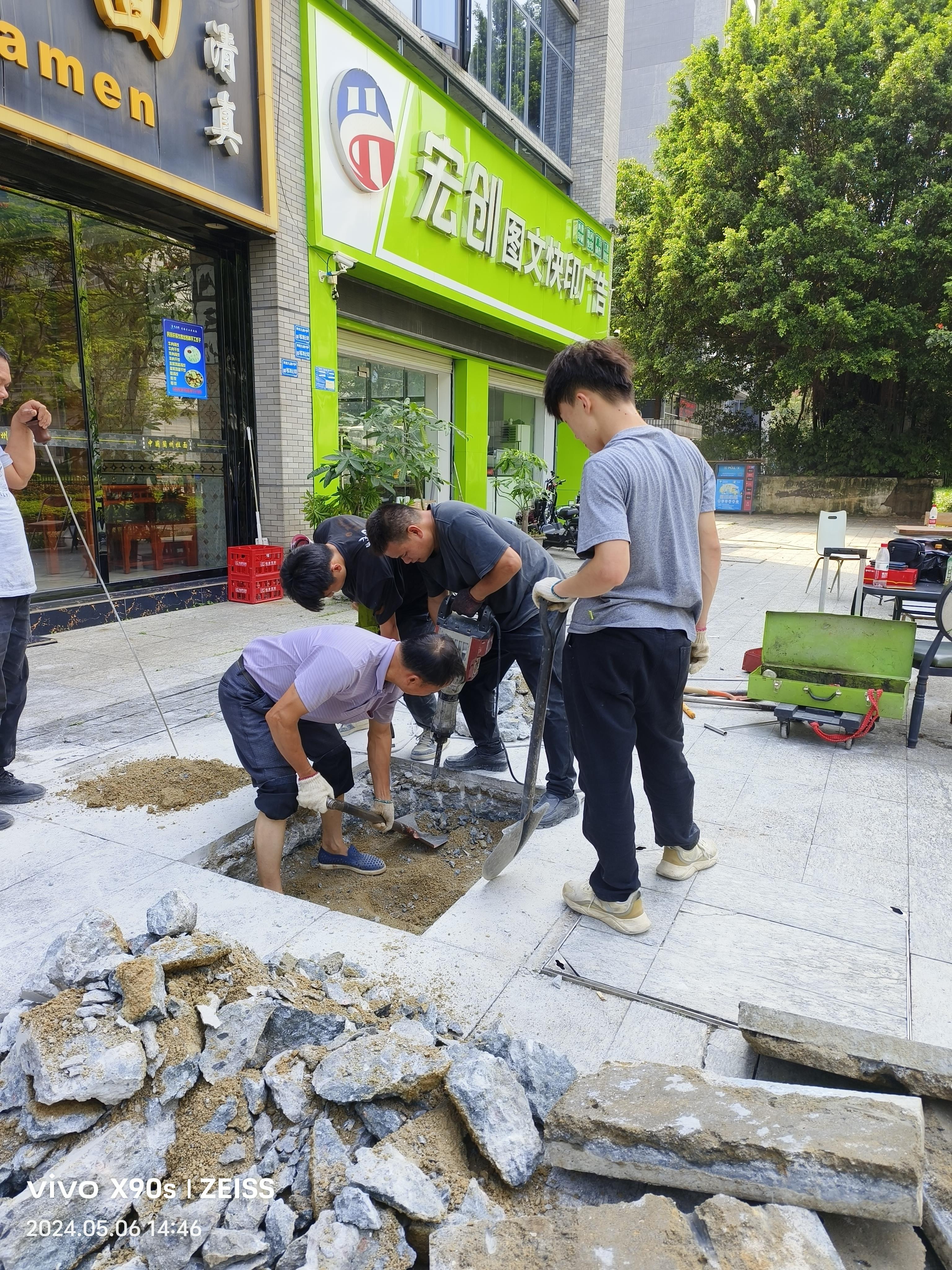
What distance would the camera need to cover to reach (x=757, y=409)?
75.4ft

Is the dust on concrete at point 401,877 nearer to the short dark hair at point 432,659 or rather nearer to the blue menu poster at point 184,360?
the short dark hair at point 432,659

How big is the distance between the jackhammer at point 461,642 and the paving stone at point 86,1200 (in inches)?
73.5

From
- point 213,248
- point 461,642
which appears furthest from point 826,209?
point 461,642

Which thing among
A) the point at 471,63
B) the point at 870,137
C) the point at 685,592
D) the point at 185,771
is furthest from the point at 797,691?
the point at 870,137

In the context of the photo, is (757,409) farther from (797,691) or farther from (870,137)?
(797,691)

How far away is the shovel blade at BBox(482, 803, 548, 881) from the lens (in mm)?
2875

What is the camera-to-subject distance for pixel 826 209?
60.4ft

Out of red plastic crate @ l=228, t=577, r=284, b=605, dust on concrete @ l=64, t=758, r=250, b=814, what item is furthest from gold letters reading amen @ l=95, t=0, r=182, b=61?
dust on concrete @ l=64, t=758, r=250, b=814

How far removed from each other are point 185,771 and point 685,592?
8.54 ft

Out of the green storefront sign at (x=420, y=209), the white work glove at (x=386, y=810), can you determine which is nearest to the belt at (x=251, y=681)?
the white work glove at (x=386, y=810)

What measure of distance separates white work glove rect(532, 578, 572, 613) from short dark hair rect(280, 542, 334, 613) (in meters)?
0.97

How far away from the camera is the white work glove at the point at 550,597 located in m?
2.55

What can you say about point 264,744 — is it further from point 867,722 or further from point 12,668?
point 867,722

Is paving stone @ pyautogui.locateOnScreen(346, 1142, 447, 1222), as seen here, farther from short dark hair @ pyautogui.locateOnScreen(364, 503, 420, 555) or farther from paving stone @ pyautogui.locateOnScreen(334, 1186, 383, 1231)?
short dark hair @ pyautogui.locateOnScreen(364, 503, 420, 555)
